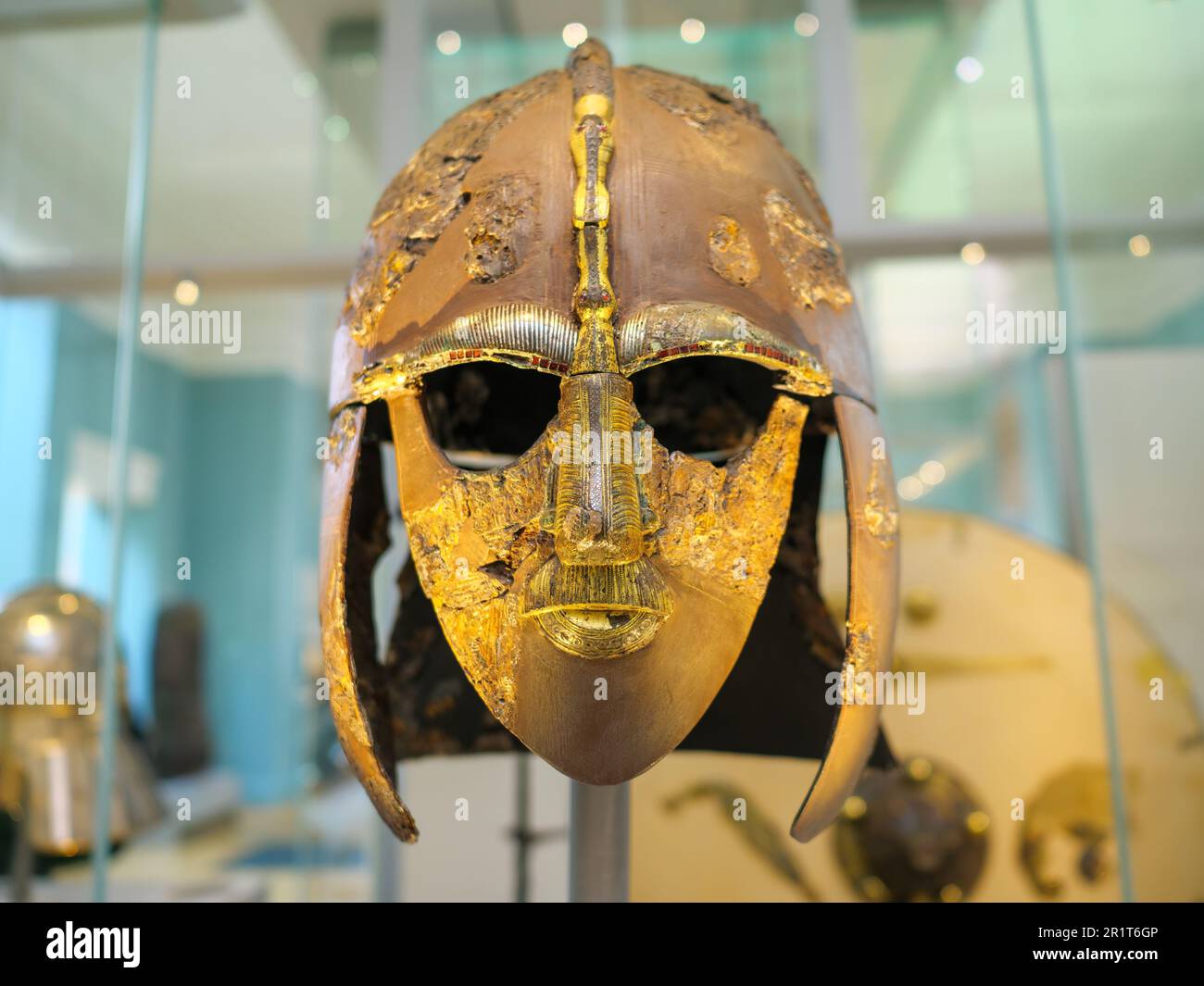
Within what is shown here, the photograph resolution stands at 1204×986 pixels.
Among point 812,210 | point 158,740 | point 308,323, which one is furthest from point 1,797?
point 812,210

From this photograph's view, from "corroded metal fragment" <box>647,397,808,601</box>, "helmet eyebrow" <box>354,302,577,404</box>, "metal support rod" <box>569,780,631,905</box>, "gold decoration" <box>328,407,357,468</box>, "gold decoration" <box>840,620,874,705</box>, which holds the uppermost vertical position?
"helmet eyebrow" <box>354,302,577,404</box>

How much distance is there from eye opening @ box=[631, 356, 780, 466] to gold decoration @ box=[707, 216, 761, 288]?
44 cm

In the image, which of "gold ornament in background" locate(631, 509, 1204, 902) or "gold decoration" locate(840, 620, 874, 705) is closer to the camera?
"gold decoration" locate(840, 620, 874, 705)

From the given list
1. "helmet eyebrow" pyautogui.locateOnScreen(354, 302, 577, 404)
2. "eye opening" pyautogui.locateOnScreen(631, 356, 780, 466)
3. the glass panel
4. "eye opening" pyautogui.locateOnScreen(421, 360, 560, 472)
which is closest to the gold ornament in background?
the glass panel

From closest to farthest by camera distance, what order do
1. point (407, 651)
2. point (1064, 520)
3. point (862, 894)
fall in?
1. point (407, 651)
2. point (862, 894)
3. point (1064, 520)

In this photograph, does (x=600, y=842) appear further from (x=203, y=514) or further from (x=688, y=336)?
(x=203, y=514)

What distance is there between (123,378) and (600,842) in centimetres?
137

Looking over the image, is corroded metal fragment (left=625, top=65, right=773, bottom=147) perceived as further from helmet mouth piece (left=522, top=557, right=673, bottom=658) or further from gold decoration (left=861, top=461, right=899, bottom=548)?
helmet mouth piece (left=522, top=557, right=673, bottom=658)

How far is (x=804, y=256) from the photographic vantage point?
1.10 metres

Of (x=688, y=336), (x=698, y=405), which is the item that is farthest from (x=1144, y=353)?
(x=688, y=336)

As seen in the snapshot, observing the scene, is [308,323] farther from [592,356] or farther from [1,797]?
[592,356]

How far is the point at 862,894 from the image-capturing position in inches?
71.2

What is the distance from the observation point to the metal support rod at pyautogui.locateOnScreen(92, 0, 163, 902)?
1.79 meters
